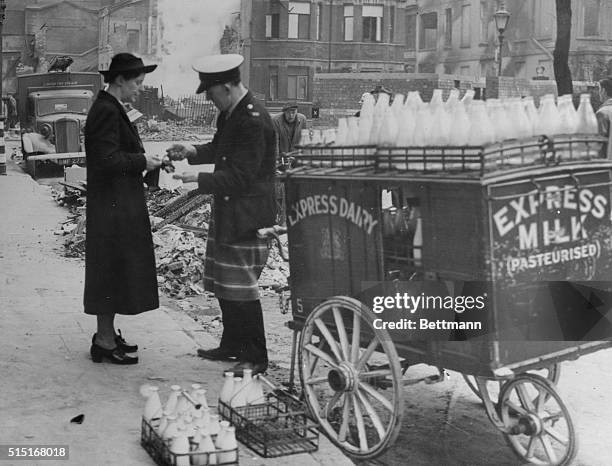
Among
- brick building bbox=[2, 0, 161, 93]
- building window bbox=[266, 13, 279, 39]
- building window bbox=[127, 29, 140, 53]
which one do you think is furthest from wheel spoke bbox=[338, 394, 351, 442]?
building window bbox=[266, 13, 279, 39]

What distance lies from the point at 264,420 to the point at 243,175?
4.70 ft

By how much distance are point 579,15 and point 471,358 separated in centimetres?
3758

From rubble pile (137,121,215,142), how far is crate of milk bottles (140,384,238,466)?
30.2 m

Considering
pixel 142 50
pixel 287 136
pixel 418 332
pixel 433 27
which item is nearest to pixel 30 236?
pixel 287 136


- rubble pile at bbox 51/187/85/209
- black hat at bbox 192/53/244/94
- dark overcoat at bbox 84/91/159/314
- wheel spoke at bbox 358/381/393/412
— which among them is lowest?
rubble pile at bbox 51/187/85/209

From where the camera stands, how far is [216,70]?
520cm

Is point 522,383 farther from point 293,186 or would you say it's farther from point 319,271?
point 293,186

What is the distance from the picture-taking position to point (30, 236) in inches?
446

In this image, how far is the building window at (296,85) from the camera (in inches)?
1695

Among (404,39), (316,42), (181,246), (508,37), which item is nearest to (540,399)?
(181,246)

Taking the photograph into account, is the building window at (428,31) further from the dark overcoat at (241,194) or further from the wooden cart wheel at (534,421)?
the wooden cart wheel at (534,421)

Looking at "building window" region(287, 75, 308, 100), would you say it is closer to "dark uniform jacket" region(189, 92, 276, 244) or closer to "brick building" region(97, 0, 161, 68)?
"brick building" region(97, 0, 161, 68)

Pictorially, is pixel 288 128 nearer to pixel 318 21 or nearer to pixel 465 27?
pixel 318 21

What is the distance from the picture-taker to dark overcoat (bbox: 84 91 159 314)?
17.9 feet
